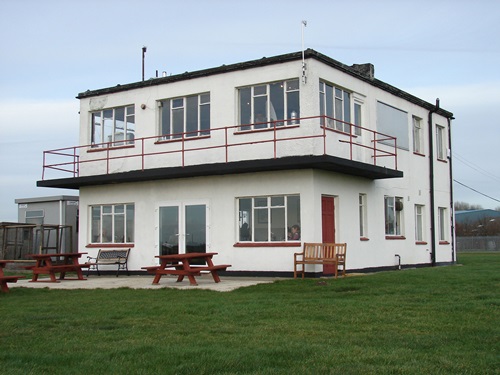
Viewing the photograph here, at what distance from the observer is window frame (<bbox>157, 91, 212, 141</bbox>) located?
69.9 feet

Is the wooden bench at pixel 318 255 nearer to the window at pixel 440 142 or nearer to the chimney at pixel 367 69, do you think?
the chimney at pixel 367 69

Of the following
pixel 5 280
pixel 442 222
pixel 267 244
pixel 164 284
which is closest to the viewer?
pixel 5 280

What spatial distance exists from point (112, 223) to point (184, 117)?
466 cm

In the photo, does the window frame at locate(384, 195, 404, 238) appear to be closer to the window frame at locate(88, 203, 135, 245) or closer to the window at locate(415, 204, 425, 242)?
the window at locate(415, 204, 425, 242)

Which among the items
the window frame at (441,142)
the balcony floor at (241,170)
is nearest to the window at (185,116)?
the balcony floor at (241,170)

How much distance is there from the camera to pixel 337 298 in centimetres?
1291

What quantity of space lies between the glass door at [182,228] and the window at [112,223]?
1.50 m

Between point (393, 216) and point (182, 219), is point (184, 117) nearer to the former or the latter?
point (182, 219)

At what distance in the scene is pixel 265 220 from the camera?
19656mm

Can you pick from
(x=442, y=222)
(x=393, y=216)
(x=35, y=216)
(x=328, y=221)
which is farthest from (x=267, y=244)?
(x=35, y=216)

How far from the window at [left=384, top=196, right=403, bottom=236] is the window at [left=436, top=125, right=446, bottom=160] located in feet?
15.1

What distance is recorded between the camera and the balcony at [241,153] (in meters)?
18.8

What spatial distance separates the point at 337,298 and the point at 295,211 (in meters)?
6.45

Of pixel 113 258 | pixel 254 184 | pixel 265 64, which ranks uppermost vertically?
pixel 265 64
